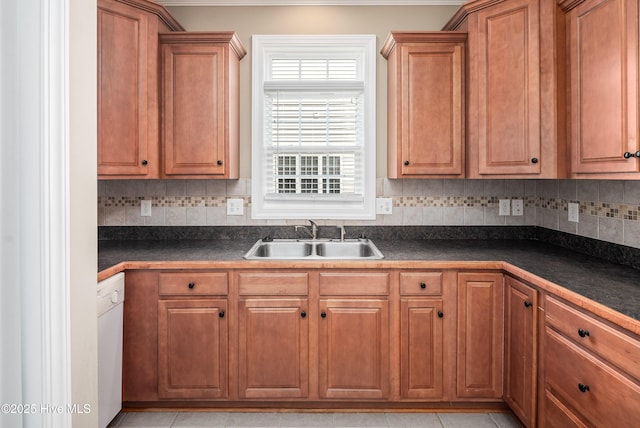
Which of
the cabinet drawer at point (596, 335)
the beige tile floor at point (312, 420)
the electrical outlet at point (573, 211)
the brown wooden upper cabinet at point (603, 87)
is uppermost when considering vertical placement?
the brown wooden upper cabinet at point (603, 87)

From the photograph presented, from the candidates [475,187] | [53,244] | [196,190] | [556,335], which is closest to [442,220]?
[475,187]

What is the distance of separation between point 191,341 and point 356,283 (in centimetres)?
97

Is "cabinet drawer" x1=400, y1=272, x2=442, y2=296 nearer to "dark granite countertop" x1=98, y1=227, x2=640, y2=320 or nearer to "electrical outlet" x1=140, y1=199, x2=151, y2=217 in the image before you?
"dark granite countertop" x1=98, y1=227, x2=640, y2=320

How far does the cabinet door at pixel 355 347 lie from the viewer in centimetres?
224

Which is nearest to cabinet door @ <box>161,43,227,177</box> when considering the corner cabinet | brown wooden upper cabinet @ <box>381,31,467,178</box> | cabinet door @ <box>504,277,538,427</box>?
the corner cabinet

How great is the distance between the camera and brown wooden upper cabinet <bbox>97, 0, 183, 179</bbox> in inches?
92.7

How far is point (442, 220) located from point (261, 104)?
157 cm

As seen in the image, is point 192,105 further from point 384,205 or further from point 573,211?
point 573,211

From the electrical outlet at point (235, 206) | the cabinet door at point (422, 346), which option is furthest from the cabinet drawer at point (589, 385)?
the electrical outlet at point (235, 206)

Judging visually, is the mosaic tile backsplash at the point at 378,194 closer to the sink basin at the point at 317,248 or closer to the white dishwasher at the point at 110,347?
the sink basin at the point at 317,248

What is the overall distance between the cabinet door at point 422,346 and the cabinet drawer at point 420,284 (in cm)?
4

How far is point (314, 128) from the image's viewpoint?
2977 millimetres

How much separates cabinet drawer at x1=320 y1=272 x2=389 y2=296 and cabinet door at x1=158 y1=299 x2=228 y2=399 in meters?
0.60

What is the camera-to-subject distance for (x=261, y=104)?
2928 millimetres
